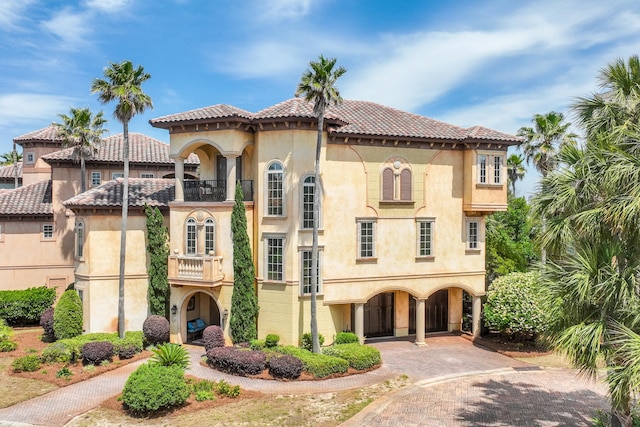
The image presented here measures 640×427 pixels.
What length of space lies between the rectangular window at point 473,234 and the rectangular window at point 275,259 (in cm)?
1151

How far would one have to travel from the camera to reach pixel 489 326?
26.7 metres

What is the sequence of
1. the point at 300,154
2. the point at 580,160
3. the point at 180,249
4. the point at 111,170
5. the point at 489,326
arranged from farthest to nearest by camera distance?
1. the point at 111,170
2. the point at 489,326
3. the point at 180,249
4. the point at 300,154
5. the point at 580,160

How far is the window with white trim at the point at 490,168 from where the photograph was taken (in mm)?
25906

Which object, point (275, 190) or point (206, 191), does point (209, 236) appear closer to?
point (206, 191)

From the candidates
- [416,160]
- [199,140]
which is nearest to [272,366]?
[199,140]

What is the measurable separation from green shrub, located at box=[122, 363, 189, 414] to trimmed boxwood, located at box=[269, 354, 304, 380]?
4.16 metres

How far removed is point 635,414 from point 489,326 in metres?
14.3

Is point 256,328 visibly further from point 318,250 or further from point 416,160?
point 416,160

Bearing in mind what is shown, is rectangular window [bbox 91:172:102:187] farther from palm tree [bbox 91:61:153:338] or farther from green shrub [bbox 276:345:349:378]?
green shrub [bbox 276:345:349:378]

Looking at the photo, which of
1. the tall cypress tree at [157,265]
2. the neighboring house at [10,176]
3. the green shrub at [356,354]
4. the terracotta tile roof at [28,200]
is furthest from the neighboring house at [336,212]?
the neighboring house at [10,176]

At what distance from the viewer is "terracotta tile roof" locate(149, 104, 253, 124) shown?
22855 millimetres

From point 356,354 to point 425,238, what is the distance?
828 cm

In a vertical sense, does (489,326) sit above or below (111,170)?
below

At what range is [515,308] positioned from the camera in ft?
79.6
